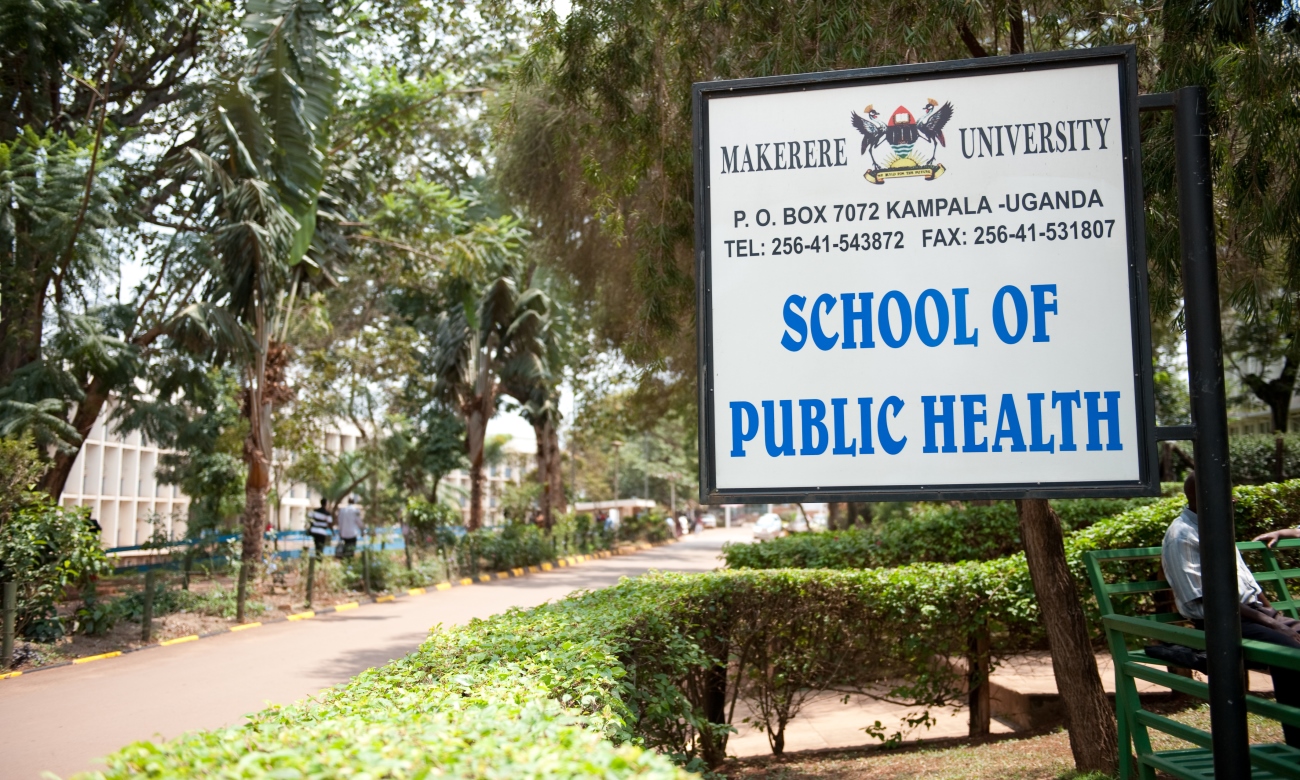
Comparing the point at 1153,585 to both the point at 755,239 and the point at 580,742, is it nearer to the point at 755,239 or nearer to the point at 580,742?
the point at 755,239

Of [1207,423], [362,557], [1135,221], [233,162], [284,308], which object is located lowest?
[362,557]

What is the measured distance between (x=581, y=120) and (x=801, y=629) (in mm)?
6292

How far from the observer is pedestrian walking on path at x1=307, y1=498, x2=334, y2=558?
924 inches

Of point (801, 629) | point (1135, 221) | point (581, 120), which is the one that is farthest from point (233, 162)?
point (1135, 221)

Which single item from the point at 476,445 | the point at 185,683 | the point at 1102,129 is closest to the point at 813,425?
the point at 1102,129

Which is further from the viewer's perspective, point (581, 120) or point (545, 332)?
point (545, 332)

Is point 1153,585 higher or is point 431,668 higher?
point 1153,585

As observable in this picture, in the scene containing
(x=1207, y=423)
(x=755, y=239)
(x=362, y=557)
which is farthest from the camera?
(x=362, y=557)

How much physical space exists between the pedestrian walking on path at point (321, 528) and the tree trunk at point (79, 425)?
6.79 meters

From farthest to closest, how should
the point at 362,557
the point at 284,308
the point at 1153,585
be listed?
the point at 362,557 < the point at 284,308 < the point at 1153,585

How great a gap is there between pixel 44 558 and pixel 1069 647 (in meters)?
12.0

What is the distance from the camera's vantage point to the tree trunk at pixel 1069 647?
235 inches

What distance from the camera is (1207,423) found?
377 centimetres

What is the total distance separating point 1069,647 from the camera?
242 inches
